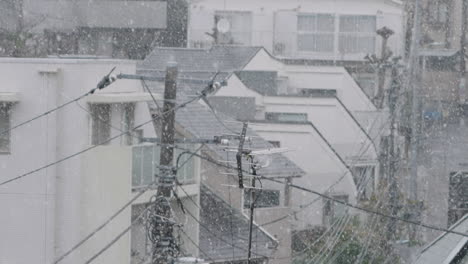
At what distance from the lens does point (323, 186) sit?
19172 millimetres

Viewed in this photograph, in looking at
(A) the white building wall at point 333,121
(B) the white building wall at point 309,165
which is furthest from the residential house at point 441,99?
(B) the white building wall at point 309,165

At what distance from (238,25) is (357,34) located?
2896 millimetres

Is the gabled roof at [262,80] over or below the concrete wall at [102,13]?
below

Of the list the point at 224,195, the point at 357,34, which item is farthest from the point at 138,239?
the point at 357,34

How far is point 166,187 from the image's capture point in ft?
25.1

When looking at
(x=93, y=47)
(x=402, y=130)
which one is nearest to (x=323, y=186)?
(x=402, y=130)

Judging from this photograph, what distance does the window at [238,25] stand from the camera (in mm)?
25347

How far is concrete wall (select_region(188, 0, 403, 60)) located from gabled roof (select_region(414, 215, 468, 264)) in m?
17.3

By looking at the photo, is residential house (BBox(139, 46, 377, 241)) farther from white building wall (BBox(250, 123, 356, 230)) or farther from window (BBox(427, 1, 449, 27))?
window (BBox(427, 1, 449, 27))

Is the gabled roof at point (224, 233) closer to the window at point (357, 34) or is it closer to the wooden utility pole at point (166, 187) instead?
the wooden utility pole at point (166, 187)

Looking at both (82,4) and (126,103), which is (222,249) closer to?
(126,103)

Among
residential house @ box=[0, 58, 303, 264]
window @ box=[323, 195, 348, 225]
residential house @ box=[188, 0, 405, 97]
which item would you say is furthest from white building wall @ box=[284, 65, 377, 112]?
residential house @ box=[0, 58, 303, 264]

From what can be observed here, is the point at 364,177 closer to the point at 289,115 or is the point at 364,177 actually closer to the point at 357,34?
the point at 289,115

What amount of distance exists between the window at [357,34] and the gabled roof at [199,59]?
5592mm
